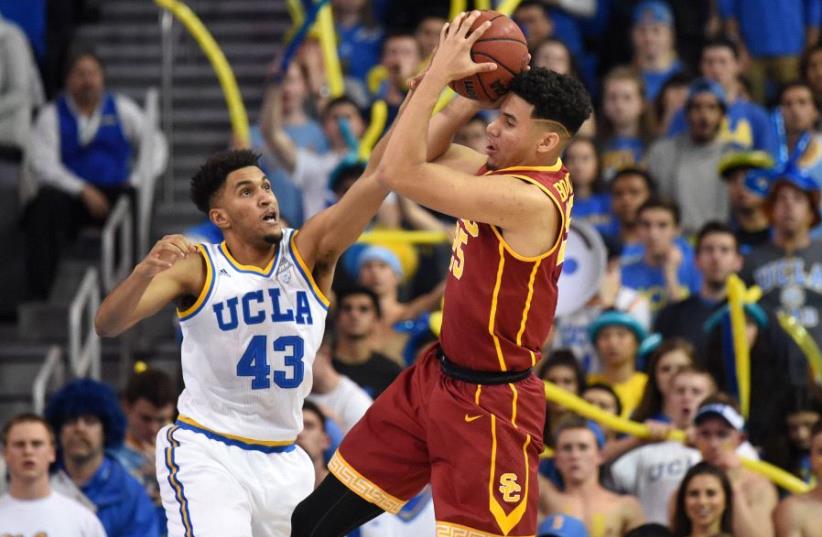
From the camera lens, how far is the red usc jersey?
740cm

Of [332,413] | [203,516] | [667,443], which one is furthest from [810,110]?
[203,516]

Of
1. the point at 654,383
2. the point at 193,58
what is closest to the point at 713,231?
the point at 654,383

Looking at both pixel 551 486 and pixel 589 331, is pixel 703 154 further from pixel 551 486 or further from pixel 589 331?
pixel 551 486

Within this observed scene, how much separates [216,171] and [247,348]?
760 mm

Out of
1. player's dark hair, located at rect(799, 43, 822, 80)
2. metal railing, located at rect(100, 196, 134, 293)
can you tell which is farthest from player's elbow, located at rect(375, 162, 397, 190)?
player's dark hair, located at rect(799, 43, 822, 80)

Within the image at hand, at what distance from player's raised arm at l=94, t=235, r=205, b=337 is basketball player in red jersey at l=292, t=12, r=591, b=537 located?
86 cm

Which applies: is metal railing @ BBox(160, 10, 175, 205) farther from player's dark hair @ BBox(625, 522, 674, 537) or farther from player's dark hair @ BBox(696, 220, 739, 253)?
player's dark hair @ BBox(625, 522, 674, 537)

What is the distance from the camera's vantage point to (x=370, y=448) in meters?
7.67

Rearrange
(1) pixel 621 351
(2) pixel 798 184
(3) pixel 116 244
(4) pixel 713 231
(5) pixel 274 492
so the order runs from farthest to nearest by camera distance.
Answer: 1. (3) pixel 116 244
2. (2) pixel 798 184
3. (4) pixel 713 231
4. (1) pixel 621 351
5. (5) pixel 274 492

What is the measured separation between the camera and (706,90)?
508 inches

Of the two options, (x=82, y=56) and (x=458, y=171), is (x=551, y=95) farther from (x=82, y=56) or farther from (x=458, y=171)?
(x=82, y=56)

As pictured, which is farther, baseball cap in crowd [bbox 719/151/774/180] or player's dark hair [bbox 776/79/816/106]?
player's dark hair [bbox 776/79/816/106]

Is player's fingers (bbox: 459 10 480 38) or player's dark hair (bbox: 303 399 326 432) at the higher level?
player's fingers (bbox: 459 10 480 38)

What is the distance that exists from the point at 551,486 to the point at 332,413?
1.26 metres
